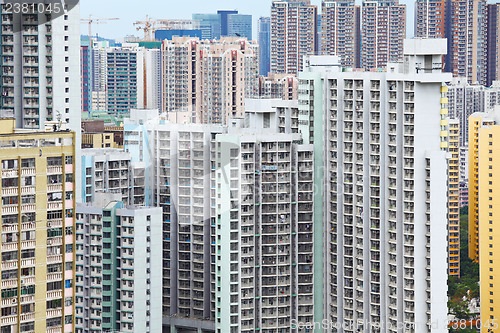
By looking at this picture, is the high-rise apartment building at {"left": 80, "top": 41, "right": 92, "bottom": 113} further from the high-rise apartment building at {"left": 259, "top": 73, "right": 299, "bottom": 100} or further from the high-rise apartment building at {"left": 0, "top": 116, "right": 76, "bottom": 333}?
the high-rise apartment building at {"left": 0, "top": 116, "right": 76, "bottom": 333}

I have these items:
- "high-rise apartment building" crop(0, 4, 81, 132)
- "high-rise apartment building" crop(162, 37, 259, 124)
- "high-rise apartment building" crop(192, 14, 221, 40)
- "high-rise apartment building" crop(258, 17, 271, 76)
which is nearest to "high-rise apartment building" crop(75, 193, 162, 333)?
"high-rise apartment building" crop(0, 4, 81, 132)

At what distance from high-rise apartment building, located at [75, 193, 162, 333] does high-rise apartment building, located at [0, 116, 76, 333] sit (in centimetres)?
1146

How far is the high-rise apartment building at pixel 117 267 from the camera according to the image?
38.0 metres

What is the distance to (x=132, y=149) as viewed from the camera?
4819cm

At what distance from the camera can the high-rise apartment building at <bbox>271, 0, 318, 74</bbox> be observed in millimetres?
110375

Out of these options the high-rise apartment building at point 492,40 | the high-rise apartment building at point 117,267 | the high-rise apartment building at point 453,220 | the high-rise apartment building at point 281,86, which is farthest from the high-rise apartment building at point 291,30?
the high-rise apartment building at point 117,267

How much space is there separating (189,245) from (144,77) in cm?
4928

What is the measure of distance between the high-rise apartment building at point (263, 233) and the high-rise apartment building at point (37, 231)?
52.5 ft

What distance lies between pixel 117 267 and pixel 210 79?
44382 millimetres

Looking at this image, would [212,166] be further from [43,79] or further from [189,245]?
[43,79]

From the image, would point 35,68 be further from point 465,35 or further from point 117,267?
point 465,35

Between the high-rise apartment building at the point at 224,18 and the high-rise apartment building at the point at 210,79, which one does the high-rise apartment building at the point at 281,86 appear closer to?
the high-rise apartment building at the point at 210,79

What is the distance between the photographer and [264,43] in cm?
12262

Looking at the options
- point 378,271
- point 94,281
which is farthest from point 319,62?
point 94,281
